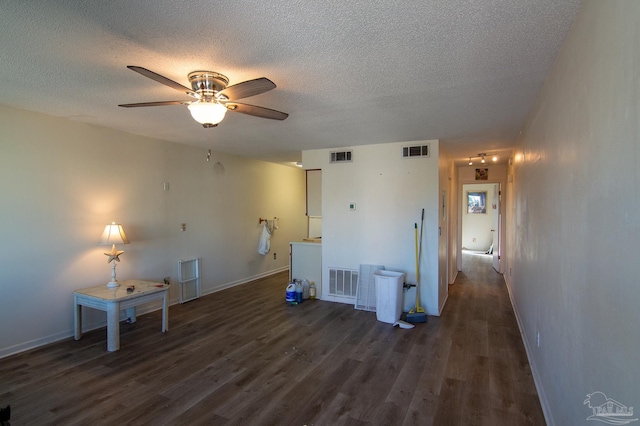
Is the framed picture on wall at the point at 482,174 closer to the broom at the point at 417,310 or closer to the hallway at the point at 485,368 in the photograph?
the hallway at the point at 485,368

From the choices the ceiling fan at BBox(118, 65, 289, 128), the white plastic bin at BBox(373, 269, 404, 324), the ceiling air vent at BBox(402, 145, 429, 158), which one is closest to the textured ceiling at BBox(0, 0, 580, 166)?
the ceiling fan at BBox(118, 65, 289, 128)

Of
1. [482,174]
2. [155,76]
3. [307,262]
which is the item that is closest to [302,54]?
[155,76]

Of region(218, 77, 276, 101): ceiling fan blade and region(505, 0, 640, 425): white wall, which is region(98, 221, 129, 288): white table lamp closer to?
region(218, 77, 276, 101): ceiling fan blade

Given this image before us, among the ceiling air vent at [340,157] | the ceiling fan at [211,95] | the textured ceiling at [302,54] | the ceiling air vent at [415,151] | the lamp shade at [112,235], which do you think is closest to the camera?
the textured ceiling at [302,54]

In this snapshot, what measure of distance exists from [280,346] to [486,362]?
2.07 metres

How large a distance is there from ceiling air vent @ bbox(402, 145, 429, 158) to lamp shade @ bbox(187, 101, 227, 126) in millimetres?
2989

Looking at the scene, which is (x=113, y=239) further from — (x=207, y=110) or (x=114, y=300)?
(x=207, y=110)

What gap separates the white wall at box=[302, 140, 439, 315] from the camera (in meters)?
4.51

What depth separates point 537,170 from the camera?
2.78 meters

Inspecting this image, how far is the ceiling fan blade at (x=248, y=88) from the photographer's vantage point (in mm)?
1977

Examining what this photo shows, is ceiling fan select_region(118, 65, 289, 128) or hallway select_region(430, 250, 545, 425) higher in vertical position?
ceiling fan select_region(118, 65, 289, 128)

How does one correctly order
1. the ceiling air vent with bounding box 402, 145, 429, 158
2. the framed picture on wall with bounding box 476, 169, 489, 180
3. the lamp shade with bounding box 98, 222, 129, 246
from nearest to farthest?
1. the lamp shade with bounding box 98, 222, 129, 246
2. the ceiling air vent with bounding box 402, 145, 429, 158
3. the framed picture on wall with bounding box 476, 169, 489, 180
